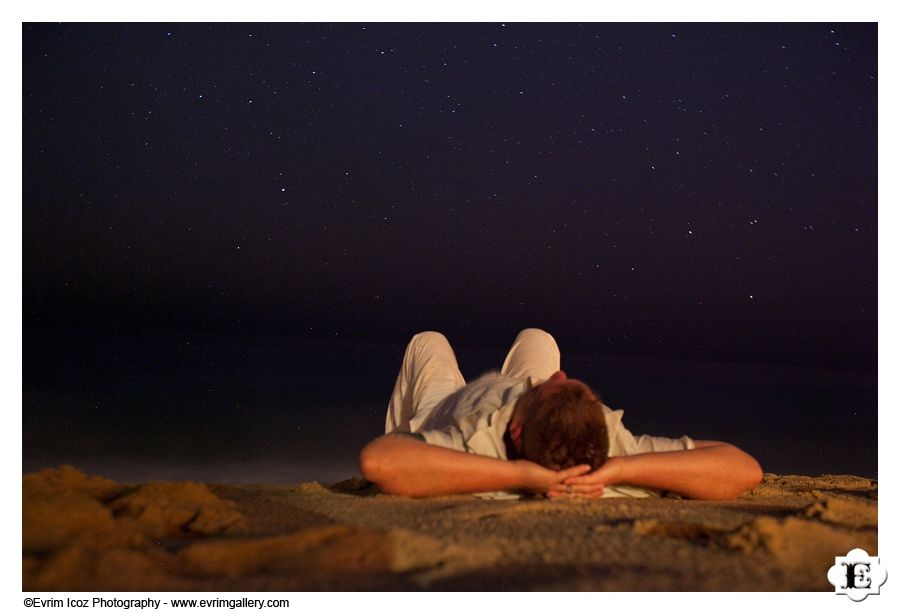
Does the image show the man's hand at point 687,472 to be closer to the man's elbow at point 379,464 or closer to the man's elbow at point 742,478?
the man's elbow at point 742,478

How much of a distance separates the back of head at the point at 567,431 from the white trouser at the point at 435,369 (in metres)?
0.76

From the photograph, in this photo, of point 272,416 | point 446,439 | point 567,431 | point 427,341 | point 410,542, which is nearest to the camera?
point 410,542

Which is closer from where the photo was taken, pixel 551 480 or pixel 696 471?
pixel 551 480

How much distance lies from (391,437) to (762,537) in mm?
986

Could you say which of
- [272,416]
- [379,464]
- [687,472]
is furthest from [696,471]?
[272,416]

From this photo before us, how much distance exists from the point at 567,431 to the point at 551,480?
0.50 ft

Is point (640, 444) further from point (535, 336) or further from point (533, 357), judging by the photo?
point (535, 336)

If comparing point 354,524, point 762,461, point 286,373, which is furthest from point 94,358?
point 354,524

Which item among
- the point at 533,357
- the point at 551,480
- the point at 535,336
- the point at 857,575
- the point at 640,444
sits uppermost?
the point at 535,336

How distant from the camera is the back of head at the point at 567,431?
6.64ft

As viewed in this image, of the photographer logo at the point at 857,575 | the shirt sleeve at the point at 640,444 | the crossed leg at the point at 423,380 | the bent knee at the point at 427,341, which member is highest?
the bent knee at the point at 427,341

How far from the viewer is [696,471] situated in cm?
226

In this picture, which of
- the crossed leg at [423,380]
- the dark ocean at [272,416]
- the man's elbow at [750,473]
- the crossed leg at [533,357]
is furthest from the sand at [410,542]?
the dark ocean at [272,416]

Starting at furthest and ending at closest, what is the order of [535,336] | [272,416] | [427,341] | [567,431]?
[272,416]
[535,336]
[427,341]
[567,431]
